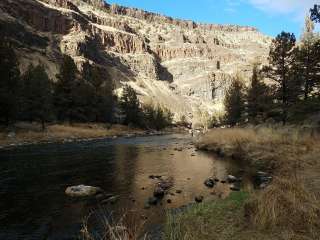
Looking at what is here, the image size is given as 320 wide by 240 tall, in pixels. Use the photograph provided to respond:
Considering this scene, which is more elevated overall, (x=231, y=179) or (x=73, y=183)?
(x=231, y=179)

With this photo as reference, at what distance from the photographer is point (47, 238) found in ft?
34.7

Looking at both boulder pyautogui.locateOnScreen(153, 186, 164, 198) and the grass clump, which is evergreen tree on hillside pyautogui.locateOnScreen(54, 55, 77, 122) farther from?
the grass clump

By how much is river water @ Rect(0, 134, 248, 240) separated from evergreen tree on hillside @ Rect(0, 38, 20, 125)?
1974 centimetres

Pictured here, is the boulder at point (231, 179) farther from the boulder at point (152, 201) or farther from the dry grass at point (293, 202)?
the boulder at point (152, 201)

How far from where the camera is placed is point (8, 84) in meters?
50.0

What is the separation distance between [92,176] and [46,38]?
175569mm

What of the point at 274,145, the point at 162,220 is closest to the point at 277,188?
the point at 162,220

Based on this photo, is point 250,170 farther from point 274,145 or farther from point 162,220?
point 162,220

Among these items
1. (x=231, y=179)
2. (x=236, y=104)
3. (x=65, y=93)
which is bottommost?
(x=231, y=179)

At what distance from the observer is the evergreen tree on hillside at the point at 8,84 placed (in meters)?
48.0

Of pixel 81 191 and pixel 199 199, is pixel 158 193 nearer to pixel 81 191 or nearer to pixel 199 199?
pixel 199 199

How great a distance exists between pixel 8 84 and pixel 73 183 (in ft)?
118

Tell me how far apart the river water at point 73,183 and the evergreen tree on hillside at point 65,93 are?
42.7m

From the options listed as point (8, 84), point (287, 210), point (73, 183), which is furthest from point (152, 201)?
point (8, 84)
